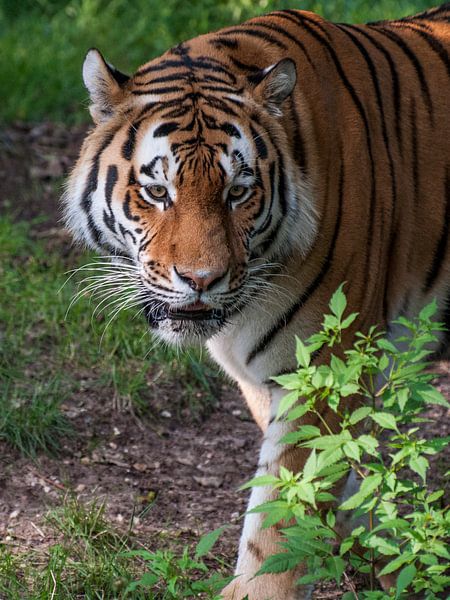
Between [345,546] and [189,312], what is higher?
[189,312]

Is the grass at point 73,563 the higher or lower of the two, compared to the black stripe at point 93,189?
lower

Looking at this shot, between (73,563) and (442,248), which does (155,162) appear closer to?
(442,248)

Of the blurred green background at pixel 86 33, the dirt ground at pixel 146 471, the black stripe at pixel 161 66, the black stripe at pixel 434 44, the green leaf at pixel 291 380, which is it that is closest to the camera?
the green leaf at pixel 291 380

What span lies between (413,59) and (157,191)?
107 centimetres

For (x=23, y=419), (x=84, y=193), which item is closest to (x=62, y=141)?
(x=23, y=419)

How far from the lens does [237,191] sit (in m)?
3.03

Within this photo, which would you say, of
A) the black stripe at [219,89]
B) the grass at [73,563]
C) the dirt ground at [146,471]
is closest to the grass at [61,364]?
the dirt ground at [146,471]

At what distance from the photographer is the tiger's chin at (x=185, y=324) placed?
306 cm

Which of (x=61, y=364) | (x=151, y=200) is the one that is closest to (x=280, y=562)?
(x=151, y=200)

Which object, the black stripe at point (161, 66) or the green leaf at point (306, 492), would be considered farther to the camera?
the black stripe at point (161, 66)

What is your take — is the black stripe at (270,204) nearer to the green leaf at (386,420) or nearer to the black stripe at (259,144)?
Result: the black stripe at (259,144)

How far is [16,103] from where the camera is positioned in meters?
6.78

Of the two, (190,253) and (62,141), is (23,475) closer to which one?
(190,253)

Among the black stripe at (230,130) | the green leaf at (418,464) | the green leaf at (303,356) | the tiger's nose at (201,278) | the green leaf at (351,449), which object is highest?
the black stripe at (230,130)
